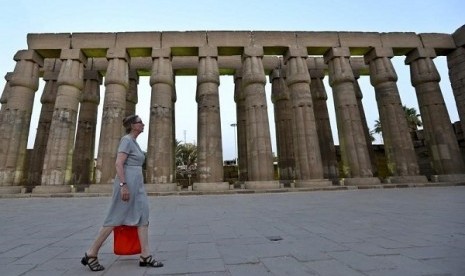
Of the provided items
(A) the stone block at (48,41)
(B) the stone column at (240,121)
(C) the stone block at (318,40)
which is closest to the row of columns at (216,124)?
(A) the stone block at (48,41)

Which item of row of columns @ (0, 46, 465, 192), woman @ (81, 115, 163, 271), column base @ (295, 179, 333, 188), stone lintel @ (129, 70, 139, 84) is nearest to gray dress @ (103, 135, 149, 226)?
woman @ (81, 115, 163, 271)

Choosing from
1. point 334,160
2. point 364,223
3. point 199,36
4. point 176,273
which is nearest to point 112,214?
point 176,273

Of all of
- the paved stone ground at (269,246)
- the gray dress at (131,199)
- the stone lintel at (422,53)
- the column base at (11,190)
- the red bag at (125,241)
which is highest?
the stone lintel at (422,53)

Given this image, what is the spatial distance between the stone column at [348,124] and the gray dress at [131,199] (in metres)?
14.3

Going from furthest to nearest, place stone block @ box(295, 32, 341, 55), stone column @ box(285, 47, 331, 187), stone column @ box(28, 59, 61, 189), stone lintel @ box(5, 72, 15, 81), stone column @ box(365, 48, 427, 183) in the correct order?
stone lintel @ box(5, 72, 15, 81) → stone column @ box(28, 59, 61, 189) → stone block @ box(295, 32, 341, 55) → stone column @ box(365, 48, 427, 183) → stone column @ box(285, 47, 331, 187)

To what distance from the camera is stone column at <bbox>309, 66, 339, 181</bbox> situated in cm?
1889

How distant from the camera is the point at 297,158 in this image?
15.5 m

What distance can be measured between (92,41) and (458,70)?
2464 centimetres

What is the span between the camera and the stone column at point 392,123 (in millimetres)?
15281

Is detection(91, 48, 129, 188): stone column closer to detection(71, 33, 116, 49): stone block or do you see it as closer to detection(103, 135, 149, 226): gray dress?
detection(71, 33, 116, 49): stone block

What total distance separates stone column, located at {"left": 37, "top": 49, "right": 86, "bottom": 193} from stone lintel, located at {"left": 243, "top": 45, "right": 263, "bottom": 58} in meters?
10.6

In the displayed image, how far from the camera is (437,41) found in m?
17.9

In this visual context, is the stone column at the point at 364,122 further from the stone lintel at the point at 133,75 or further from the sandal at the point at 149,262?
the sandal at the point at 149,262

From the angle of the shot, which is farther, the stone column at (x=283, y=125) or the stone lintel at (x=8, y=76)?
A: the stone column at (x=283, y=125)
